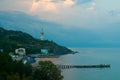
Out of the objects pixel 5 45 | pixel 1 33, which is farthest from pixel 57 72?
pixel 1 33

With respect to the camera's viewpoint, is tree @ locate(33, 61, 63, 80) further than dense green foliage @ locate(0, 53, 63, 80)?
Yes

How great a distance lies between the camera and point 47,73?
2046 inches

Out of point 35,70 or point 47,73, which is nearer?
point 47,73

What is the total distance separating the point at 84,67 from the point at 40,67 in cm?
7011

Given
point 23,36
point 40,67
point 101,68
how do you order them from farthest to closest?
1. point 23,36
2. point 101,68
3. point 40,67

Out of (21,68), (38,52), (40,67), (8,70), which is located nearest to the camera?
(8,70)

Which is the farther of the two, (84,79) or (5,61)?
(84,79)

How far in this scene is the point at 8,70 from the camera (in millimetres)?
45969

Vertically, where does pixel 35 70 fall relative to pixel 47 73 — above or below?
above

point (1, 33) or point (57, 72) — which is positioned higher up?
point (1, 33)

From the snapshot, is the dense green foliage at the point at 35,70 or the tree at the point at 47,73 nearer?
the dense green foliage at the point at 35,70

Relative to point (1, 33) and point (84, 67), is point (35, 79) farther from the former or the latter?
point (1, 33)

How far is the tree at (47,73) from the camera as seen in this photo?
5156 cm

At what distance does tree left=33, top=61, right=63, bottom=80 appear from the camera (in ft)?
169
